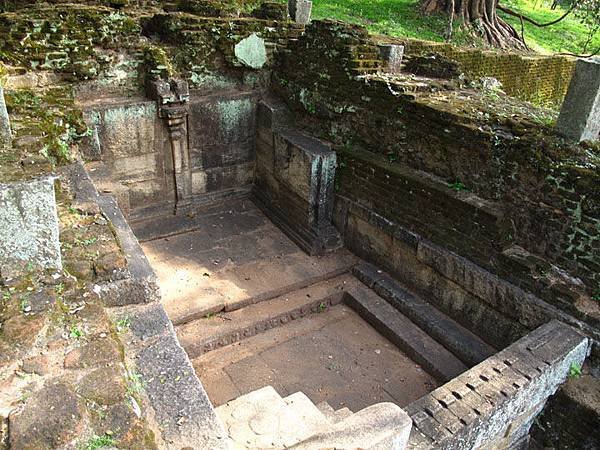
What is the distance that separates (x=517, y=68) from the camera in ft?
38.7

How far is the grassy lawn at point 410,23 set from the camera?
47.3ft

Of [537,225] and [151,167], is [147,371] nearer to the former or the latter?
[537,225]

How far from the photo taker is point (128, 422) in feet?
7.38

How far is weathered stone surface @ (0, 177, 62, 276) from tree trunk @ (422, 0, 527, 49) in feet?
51.1

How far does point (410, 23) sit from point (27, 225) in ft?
50.9

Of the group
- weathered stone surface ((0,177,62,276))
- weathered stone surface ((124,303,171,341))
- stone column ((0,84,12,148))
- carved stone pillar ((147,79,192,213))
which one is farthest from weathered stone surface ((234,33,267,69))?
weathered stone surface ((0,177,62,276))

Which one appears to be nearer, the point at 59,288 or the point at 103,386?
the point at 103,386

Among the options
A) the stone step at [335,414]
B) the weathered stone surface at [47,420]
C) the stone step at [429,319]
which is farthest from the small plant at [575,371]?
the weathered stone surface at [47,420]

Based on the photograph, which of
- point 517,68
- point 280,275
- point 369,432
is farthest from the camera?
point 517,68

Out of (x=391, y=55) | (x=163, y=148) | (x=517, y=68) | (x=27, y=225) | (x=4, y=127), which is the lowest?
(x=163, y=148)

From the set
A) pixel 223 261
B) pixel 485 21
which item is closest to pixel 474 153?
pixel 223 261

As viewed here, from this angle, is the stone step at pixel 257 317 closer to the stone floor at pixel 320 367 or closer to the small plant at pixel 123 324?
the stone floor at pixel 320 367

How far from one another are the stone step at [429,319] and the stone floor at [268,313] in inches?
16.0

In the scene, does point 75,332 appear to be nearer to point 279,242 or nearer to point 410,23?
point 279,242
